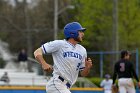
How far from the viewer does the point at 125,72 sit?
16.8m

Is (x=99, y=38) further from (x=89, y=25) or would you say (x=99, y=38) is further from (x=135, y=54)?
(x=135, y=54)

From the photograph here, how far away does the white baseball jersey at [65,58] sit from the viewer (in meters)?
9.18

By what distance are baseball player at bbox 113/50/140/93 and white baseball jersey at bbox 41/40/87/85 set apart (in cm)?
729

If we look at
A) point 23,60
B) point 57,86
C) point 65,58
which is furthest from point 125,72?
point 23,60

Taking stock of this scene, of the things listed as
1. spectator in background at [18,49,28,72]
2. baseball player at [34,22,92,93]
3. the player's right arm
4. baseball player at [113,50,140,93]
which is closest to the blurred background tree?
spectator in background at [18,49,28,72]

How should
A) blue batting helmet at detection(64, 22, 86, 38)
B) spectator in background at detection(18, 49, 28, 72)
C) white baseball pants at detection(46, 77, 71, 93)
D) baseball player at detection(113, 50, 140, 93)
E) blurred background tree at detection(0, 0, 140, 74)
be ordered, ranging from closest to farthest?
white baseball pants at detection(46, 77, 71, 93) → blue batting helmet at detection(64, 22, 86, 38) → baseball player at detection(113, 50, 140, 93) → spectator in background at detection(18, 49, 28, 72) → blurred background tree at detection(0, 0, 140, 74)

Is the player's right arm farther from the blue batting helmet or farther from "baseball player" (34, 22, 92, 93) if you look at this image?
the blue batting helmet

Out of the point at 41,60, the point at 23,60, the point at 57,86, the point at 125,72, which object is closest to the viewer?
the point at 41,60

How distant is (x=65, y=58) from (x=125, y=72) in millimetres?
7784

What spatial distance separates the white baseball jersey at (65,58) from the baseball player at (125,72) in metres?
7.29

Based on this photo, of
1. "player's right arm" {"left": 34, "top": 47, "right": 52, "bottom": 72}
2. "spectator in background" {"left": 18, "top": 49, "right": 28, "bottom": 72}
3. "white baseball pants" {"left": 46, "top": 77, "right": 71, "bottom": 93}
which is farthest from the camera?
"spectator in background" {"left": 18, "top": 49, "right": 28, "bottom": 72}

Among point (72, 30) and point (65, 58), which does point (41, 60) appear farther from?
point (72, 30)

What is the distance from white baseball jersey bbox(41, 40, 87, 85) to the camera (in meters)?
9.18

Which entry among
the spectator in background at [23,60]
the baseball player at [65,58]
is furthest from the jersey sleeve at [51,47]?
the spectator in background at [23,60]
